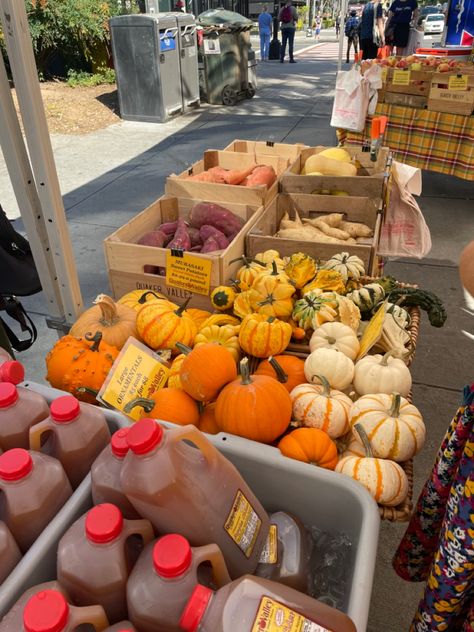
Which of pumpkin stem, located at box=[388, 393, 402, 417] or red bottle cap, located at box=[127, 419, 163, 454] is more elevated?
red bottle cap, located at box=[127, 419, 163, 454]

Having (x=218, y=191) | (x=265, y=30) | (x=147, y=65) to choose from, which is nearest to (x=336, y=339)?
(x=218, y=191)

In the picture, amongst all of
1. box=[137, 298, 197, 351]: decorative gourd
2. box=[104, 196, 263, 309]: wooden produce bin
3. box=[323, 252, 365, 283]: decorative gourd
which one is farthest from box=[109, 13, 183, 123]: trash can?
box=[137, 298, 197, 351]: decorative gourd

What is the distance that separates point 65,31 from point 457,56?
30.5 feet

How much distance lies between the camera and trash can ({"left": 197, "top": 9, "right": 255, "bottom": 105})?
10.4 meters

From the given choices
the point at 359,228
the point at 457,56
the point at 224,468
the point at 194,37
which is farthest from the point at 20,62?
the point at 194,37

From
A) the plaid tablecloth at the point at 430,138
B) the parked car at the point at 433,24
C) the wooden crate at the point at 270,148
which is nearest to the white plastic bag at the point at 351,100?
the plaid tablecloth at the point at 430,138

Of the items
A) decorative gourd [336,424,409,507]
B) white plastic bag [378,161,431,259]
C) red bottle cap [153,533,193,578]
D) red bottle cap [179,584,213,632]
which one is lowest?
white plastic bag [378,161,431,259]

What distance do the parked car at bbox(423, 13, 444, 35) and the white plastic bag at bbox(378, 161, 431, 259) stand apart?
2597cm

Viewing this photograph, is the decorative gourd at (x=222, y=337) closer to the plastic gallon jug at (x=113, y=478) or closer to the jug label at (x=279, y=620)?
the plastic gallon jug at (x=113, y=478)

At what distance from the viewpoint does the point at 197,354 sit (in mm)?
1727

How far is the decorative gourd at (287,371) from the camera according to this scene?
1.95 metres

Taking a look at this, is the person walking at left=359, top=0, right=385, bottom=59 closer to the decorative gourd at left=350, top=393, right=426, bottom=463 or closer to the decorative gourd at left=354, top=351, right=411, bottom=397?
the decorative gourd at left=354, top=351, right=411, bottom=397

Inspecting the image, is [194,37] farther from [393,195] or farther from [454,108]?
[393,195]

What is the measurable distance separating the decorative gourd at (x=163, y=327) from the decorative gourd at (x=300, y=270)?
56cm
